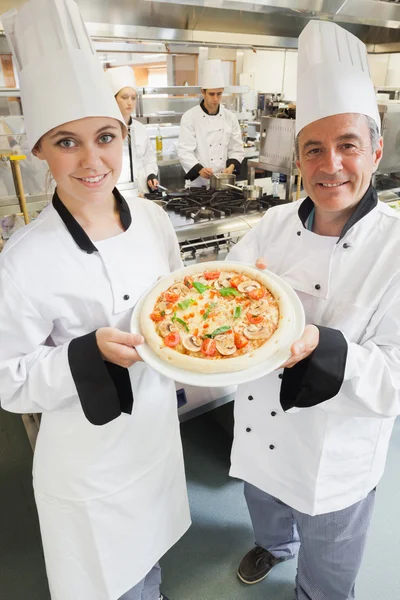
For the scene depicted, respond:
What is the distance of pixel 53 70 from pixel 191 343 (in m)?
0.81

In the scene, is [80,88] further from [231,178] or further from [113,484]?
[231,178]

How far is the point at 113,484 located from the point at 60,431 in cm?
25

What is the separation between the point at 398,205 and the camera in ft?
9.84

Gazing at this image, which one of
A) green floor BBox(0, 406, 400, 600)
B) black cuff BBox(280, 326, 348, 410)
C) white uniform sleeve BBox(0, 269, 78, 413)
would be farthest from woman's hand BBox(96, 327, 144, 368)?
green floor BBox(0, 406, 400, 600)

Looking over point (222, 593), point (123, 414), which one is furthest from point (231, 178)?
point (222, 593)

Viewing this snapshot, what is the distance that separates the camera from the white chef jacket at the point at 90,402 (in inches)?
42.8

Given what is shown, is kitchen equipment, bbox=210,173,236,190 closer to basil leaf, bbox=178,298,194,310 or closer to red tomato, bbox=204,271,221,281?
red tomato, bbox=204,271,221,281

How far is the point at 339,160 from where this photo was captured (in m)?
1.11

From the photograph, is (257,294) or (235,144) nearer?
(257,294)

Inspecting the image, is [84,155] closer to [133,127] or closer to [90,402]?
[90,402]

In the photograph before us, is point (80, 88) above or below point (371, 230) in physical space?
above

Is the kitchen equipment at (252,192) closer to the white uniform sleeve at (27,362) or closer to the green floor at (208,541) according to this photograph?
the green floor at (208,541)

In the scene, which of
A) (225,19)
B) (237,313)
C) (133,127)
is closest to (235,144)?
(225,19)

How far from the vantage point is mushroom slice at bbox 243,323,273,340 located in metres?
1.13
